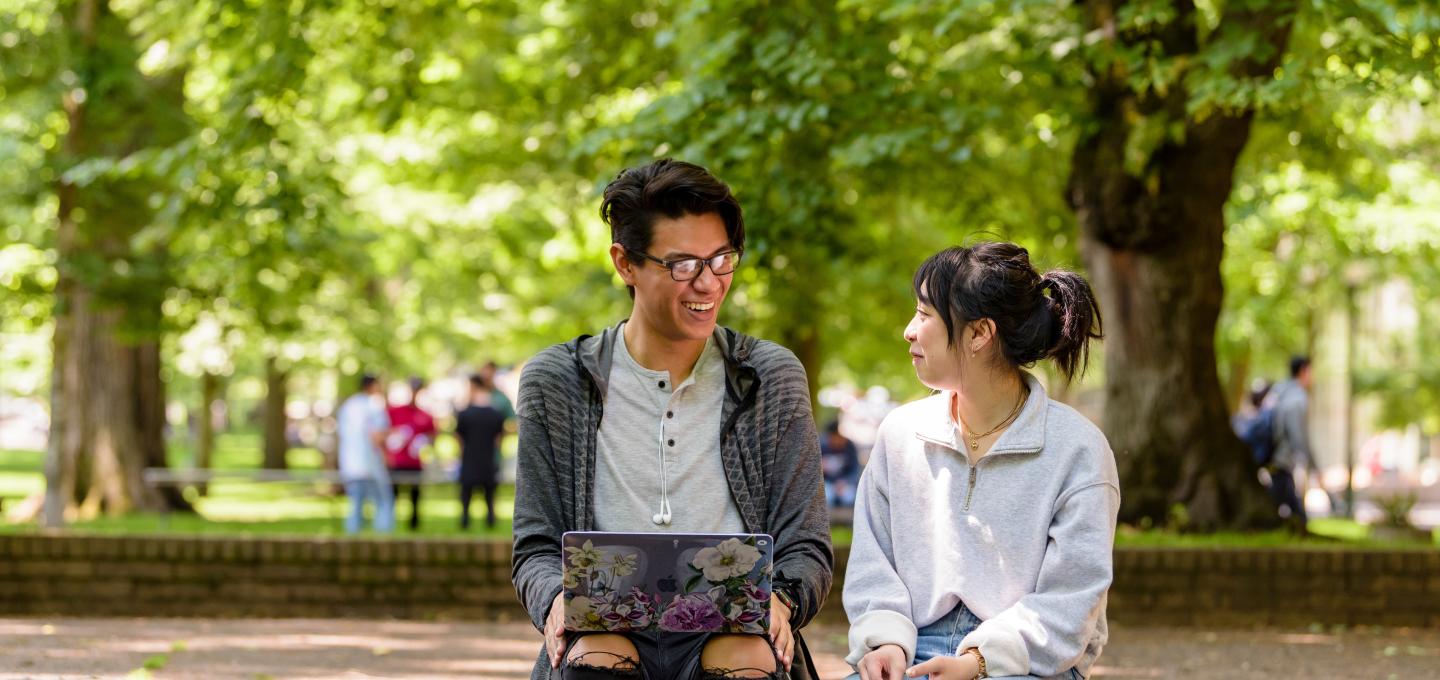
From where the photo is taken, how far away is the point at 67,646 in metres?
9.58

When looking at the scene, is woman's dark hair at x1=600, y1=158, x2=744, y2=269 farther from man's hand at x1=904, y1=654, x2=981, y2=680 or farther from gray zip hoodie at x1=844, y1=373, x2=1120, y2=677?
man's hand at x1=904, y1=654, x2=981, y2=680

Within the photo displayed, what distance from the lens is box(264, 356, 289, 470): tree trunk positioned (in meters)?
29.8

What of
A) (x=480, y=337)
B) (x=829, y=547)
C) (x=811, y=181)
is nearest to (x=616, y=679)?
(x=829, y=547)

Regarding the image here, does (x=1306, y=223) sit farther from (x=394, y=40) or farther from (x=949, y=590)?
(x=949, y=590)

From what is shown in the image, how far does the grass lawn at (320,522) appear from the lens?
11688mm

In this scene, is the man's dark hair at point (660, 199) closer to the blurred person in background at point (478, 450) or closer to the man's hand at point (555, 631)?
the man's hand at point (555, 631)

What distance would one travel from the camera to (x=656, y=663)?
11.1 ft

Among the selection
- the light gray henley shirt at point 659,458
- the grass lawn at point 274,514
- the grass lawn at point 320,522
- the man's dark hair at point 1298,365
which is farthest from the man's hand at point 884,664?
the man's dark hair at point 1298,365

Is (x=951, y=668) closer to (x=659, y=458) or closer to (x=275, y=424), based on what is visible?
(x=659, y=458)

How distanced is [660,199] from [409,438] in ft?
48.6

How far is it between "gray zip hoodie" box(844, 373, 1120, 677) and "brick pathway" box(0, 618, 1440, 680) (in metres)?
5.12

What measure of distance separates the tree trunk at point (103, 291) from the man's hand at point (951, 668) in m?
10.8

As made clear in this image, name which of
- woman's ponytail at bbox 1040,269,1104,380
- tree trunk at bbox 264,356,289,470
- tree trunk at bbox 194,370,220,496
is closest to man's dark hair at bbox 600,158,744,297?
woman's ponytail at bbox 1040,269,1104,380

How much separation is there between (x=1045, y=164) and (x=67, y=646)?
8.42 m
